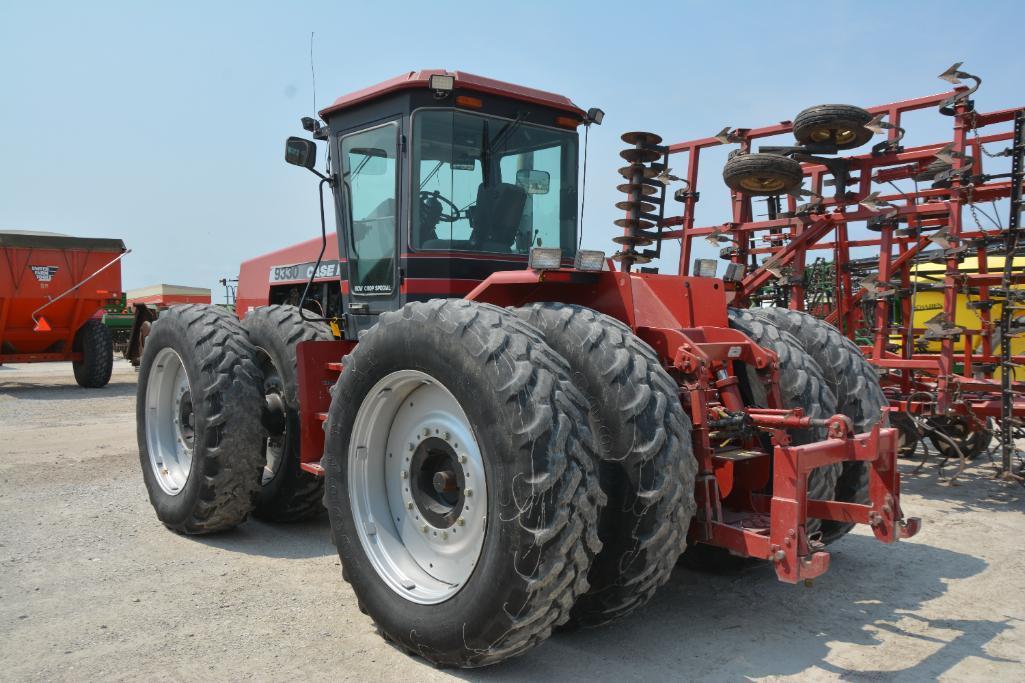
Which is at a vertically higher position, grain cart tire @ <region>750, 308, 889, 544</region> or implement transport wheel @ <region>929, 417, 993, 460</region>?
grain cart tire @ <region>750, 308, 889, 544</region>

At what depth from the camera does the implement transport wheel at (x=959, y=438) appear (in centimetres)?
812

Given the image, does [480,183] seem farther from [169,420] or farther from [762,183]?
[762,183]

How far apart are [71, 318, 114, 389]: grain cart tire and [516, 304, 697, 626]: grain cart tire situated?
47.0ft

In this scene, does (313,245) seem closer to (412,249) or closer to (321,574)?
(412,249)

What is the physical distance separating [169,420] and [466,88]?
3.31 m

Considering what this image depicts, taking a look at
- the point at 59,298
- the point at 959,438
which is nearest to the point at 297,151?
the point at 959,438

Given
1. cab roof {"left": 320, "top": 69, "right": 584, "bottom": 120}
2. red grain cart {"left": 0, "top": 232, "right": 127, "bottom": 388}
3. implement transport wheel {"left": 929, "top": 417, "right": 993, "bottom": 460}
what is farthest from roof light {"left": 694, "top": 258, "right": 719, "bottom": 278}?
red grain cart {"left": 0, "top": 232, "right": 127, "bottom": 388}

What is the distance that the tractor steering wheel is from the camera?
14.9ft

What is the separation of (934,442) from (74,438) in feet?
31.0

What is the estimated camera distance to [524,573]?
118 inches

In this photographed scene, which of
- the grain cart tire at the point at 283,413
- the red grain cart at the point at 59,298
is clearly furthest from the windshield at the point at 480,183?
the red grain cart at the point at 59,298

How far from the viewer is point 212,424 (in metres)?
4.95

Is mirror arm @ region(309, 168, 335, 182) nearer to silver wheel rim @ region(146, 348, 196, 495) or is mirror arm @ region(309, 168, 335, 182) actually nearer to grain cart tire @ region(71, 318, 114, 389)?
silver wheel rim @ region(146, 348, 196, 495)

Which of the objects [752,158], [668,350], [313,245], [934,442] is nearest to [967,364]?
[934,442]
